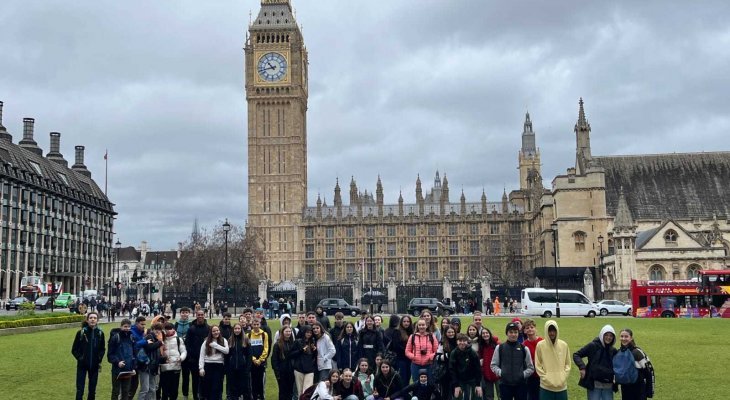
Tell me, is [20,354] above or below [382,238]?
below

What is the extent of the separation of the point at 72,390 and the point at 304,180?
88.0 metres

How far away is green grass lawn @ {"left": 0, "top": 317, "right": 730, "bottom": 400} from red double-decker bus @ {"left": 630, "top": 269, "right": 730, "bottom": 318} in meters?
14.1

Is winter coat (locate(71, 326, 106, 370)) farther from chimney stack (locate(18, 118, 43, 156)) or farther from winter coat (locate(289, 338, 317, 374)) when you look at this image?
chimney stack (locate(18, 118, 43, 156))

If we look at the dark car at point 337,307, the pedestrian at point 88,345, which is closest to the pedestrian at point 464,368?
the pedestrian at point 88,345

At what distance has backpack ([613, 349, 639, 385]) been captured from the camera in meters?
9.82

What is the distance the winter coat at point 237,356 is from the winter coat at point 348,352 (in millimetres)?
1589

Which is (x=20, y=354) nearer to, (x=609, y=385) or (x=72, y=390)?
(x=72, y=390)

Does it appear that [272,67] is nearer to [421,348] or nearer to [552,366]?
[421,348]

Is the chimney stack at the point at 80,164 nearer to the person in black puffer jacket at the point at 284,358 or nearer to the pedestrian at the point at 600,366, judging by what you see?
the person in black puffer jacket at the point at 284,358

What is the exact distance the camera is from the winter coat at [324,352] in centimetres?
1202

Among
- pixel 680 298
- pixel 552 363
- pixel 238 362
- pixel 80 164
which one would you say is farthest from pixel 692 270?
pixel 80 164

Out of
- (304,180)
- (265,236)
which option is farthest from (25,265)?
(304,180)

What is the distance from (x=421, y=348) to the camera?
1152 cm

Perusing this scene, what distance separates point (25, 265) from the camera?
66688 mm
